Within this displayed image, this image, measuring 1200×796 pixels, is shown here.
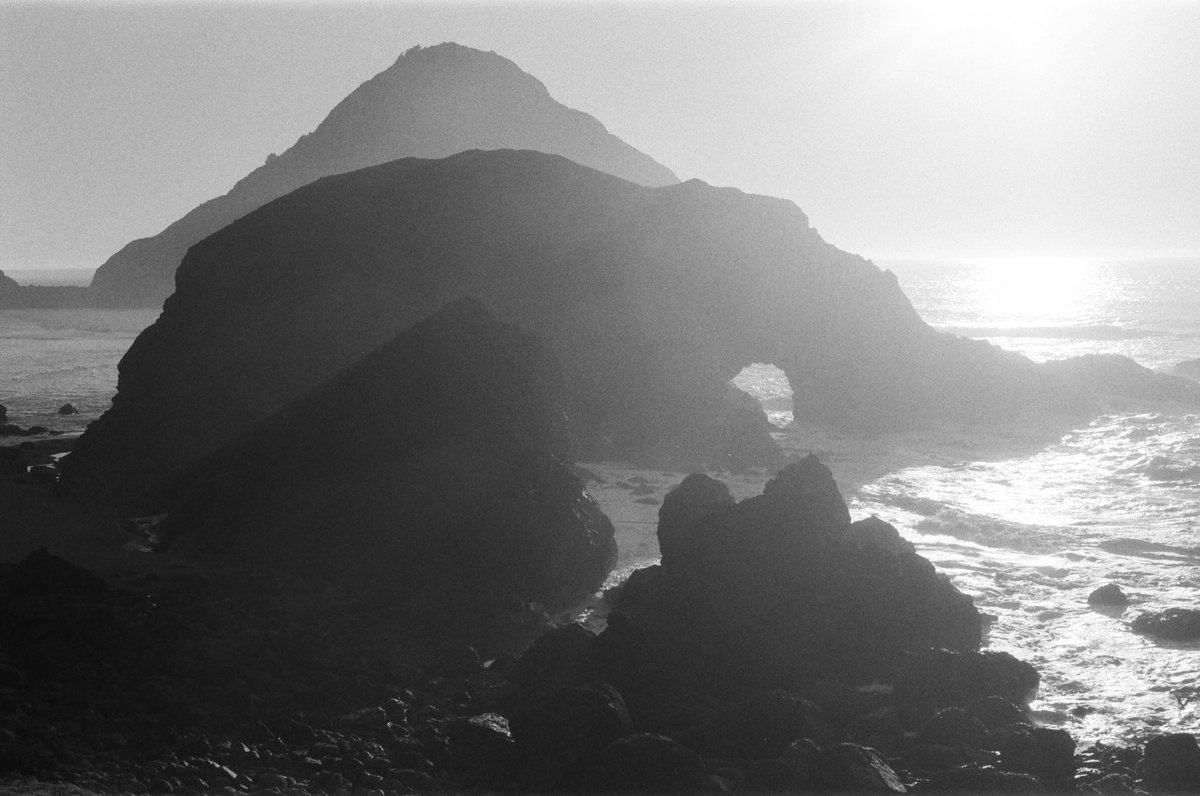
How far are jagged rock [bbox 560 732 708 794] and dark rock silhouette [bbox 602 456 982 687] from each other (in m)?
2.75

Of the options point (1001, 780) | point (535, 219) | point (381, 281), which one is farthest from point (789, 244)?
point (1001, 780)

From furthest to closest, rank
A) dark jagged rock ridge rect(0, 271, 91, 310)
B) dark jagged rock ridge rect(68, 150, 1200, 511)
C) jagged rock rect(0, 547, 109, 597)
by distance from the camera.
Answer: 1. dark jagged rock ridge rect(0, 271, 91, 310)
2. dark jagged rock ridge rect(68, 150, 1200, 511)
3. jagged rock rect(0, 547, 109, 597)

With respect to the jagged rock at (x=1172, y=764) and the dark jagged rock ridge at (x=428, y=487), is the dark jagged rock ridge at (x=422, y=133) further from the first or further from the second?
the jagged rock at (x=1172, y=764)

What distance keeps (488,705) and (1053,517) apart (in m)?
14.6

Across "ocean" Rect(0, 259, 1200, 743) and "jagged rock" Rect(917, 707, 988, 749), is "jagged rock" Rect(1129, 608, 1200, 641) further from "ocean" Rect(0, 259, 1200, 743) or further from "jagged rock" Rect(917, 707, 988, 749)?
"jagged rock" Rect(917, 707, 988, 749)

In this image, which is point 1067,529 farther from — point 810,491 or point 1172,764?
point 1172,764

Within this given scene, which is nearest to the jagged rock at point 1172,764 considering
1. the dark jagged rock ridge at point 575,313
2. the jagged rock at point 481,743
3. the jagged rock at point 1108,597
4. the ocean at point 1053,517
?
the ocean at point 1053,517

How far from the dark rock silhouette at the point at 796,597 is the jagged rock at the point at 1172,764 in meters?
3.10

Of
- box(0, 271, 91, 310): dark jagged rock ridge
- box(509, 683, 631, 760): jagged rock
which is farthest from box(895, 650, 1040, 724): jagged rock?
box(0, 271, 91, 310): dark jagged rock ridge

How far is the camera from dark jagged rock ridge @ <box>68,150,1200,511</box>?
23219 mm

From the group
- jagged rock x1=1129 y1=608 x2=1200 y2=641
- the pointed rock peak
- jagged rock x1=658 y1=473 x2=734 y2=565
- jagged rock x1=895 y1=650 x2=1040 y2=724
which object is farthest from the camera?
jagged rock x1=658 y1=473 x2=734 y2=565

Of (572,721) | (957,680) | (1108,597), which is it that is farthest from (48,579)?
(1108,597)

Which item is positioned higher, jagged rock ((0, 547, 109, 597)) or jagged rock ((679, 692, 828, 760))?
jagged rock ((0, 547, 109, 597))

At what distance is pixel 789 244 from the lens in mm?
38344
